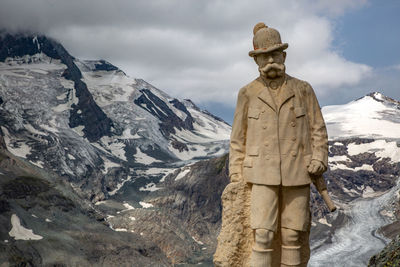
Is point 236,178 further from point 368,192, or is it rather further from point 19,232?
point 368,192

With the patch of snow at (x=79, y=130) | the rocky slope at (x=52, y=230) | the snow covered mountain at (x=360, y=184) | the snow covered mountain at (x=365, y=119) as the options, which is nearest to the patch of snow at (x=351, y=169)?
the snow covered mountain at (x=360, y=184)

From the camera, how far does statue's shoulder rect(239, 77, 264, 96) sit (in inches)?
273

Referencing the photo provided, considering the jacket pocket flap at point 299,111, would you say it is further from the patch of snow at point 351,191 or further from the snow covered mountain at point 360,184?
the patch of snow at point 351,191

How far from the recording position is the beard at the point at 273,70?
6.75 meters

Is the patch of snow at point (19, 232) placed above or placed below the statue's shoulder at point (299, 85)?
below

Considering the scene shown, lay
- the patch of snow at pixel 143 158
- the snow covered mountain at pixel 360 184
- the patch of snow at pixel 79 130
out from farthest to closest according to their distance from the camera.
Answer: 1. the patch of snow at pixel 143 158
2. the patch of snow at pixel 79 130
3. the snow covered mountain at pixel 360 184

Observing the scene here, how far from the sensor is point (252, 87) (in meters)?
6.98

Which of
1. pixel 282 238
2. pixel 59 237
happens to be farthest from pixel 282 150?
pixel 59 237

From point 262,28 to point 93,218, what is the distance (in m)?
43.4

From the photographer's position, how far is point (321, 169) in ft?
21.4

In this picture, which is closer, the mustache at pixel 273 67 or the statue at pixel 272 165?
the statue at pixel 272 165

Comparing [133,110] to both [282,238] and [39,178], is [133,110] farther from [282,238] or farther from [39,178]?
[282,238]

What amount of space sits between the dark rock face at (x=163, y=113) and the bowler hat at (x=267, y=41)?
3518 inches

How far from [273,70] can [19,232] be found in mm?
34466
